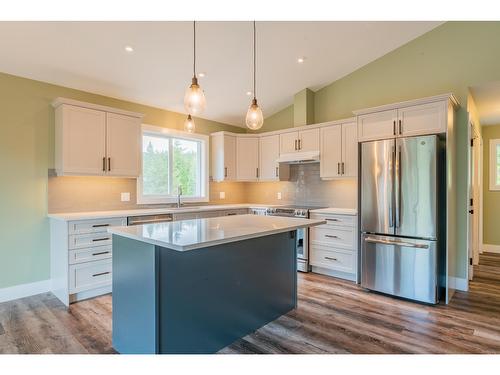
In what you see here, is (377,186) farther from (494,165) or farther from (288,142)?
(494,165)

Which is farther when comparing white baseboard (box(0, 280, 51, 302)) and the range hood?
the range hood

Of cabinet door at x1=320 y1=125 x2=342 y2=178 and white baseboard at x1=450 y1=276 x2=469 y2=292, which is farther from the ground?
cabinet door at x1=320 y1=125 x2=342 y2=178

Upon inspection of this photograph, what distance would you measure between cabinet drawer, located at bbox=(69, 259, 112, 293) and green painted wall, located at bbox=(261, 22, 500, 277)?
4.12 metres

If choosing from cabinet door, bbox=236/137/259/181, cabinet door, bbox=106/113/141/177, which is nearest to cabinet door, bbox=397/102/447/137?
cabinet door, bbox=236/137/259/181

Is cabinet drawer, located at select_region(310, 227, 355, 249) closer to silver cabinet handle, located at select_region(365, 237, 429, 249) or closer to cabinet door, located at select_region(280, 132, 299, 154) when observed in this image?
silver cabinet handle, located at select_region(365, 237, 429, 249)

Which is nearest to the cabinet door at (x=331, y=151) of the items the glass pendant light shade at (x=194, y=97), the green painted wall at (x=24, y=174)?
the glass pendant light shade at (x=194, y=97)

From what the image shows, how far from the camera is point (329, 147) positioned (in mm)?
4316

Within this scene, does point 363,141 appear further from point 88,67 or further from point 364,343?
point 88,67

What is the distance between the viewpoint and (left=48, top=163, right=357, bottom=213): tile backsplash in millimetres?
3607

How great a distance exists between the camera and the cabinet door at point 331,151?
166 inches

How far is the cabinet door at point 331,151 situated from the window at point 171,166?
207cm

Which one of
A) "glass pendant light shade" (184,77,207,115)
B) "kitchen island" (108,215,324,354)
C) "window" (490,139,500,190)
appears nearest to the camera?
"kitchen island" (108,215,324,354)

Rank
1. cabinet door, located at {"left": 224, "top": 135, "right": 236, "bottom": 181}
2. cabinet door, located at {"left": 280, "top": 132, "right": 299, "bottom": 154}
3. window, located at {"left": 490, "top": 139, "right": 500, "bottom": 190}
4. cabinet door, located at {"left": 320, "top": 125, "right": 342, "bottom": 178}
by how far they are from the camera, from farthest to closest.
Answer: window, located at {"left": 490, "top": 139, "right": 500, "bottom": 190}, cabinet door, located at {"left": 224, "top": 135, "right": 236, "bottom": 181}, cabinet door, located at {"left": 280, "top": 132, "right": 299, "bottom": 154}, cabinet door, located at {"left": 320, "top": 125, "right": 342, "bottom": 178}

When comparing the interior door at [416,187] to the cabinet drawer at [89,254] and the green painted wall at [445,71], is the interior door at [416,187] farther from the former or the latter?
the cabinet drawer at [89,254]
